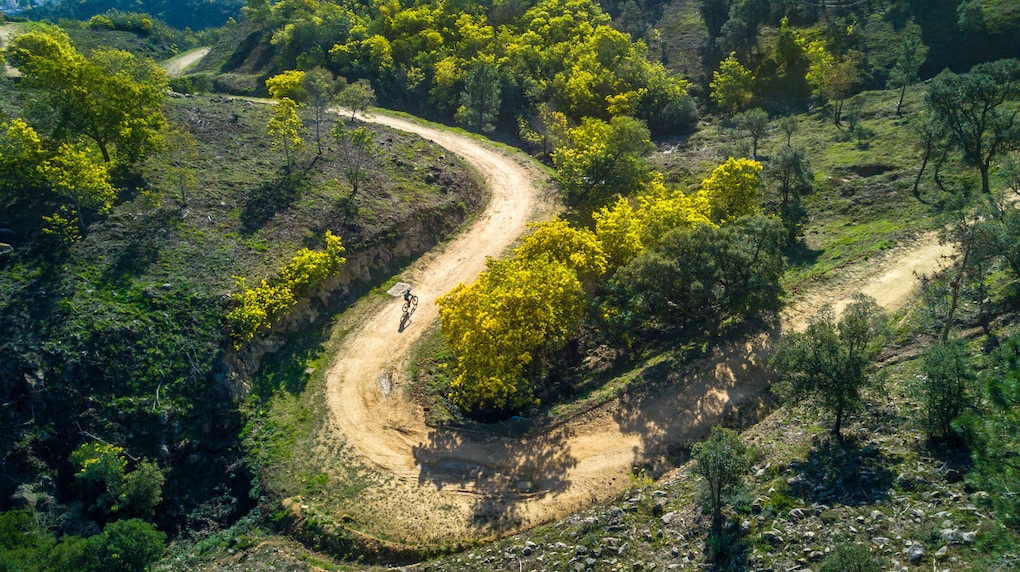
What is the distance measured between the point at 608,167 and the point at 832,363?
31945mm

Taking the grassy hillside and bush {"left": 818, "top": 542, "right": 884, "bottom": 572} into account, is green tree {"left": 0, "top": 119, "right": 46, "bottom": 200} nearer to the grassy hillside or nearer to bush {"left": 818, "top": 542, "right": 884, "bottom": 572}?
the grassy hillside

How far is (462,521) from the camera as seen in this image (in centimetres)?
3312

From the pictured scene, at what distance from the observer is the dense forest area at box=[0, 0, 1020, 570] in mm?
31016

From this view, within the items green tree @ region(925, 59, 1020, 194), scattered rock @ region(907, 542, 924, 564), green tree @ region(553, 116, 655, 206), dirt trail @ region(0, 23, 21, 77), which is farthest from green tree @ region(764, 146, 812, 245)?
dirt trail @ region(0, 23, 21, 77)

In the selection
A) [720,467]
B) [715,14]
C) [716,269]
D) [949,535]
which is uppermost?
[715,14]

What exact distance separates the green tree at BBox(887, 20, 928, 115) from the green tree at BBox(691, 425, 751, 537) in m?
54.6

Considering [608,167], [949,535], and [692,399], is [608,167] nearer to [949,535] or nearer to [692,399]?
[692,399]

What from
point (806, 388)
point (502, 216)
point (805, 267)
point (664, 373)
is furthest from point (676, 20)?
point (806, 388)

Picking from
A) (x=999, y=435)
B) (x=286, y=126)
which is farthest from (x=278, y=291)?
(x=999, y=435)

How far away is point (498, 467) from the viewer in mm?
35594

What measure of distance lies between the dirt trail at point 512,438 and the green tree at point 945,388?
10997 mm

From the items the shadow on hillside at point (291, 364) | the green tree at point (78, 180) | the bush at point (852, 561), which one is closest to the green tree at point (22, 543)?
the shadow on hillside at point (291, 364)

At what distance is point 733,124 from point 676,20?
3040cm

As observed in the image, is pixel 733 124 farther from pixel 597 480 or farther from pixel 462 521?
pixel 462 521
